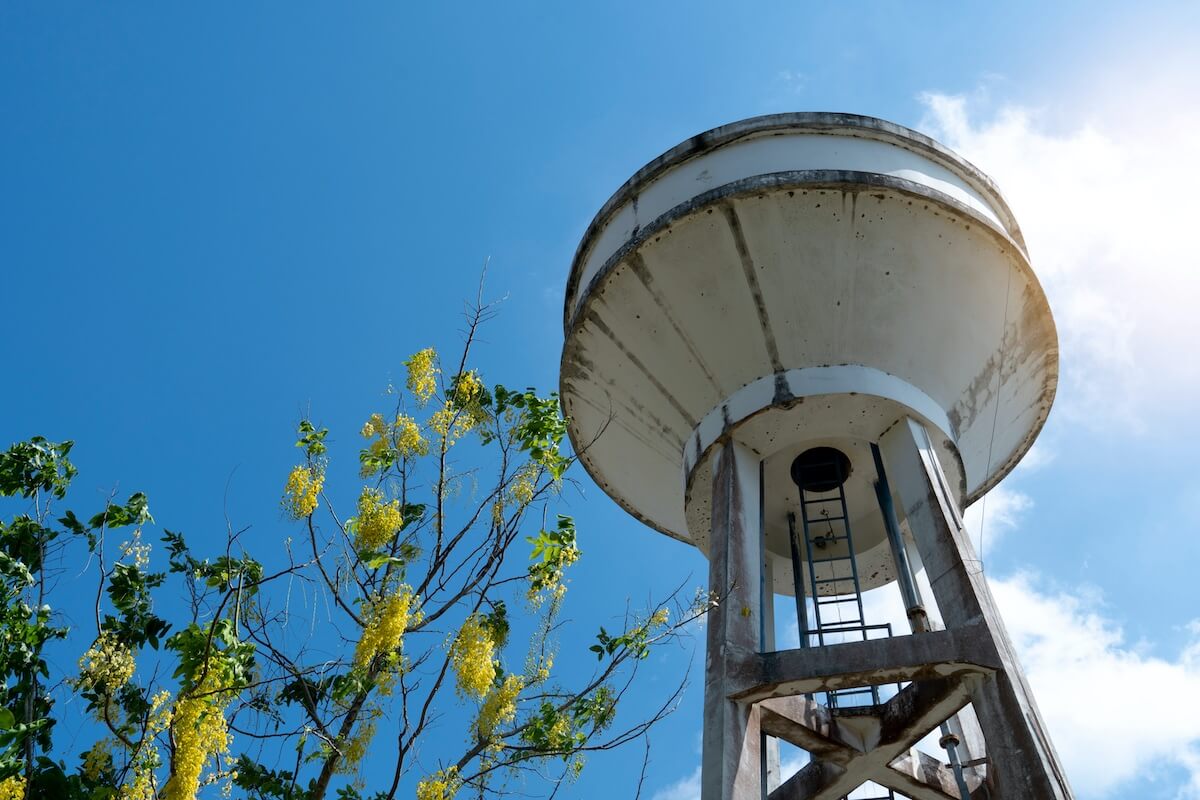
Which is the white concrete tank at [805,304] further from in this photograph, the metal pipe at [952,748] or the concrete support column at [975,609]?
the metal pipe at [952,748]

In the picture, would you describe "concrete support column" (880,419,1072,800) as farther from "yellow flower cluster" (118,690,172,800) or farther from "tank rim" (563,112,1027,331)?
"yellow flower cluster" (118,690,172,800)

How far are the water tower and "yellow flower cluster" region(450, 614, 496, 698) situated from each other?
6.69 ft

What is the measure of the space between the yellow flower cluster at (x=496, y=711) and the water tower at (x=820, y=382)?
66.2 inches

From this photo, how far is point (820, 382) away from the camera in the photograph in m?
8.16

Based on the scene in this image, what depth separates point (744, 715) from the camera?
21.6 feet

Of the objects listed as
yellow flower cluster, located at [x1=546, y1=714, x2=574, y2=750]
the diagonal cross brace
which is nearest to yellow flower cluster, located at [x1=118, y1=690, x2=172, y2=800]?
yellow flower cluster, located at [x1=546, y1=714, x2=574, y2=750]

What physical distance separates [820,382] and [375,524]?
4.00 metres

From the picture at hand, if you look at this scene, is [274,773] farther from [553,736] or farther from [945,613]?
[945,613]

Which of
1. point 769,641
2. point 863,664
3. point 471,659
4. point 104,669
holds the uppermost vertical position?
point 769,641

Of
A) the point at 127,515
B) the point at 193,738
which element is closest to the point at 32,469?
the point at 127,515

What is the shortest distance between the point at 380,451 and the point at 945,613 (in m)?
3.88

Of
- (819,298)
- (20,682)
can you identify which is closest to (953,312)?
(819,298)

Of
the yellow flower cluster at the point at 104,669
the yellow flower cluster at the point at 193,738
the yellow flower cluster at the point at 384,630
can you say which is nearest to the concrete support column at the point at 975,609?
the yellow flower cluster at the point at 384,630

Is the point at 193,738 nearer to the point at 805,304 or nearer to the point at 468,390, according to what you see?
the point at 468,390
